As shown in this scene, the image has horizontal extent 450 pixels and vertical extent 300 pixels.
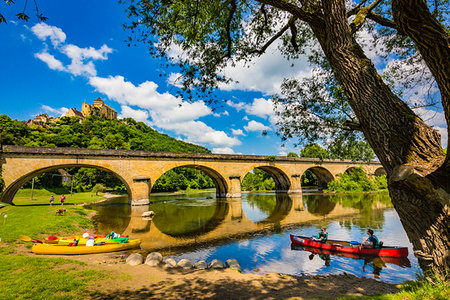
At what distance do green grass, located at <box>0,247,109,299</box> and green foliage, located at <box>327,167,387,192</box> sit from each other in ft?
134

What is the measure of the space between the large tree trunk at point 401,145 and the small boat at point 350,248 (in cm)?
702

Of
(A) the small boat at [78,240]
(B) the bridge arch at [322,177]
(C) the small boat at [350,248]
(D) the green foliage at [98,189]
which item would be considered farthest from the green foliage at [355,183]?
(D) the green foliage at [98,189]

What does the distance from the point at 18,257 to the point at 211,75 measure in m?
8.63

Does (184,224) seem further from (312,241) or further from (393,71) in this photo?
(393,71)

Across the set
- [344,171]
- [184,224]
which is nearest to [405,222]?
[184,224]

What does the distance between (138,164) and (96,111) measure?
79.1m

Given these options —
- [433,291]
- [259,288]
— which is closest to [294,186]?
[259,288]

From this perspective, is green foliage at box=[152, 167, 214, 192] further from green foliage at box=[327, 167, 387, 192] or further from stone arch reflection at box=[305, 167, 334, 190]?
green foliage at box=[327, 167, 387, 192]

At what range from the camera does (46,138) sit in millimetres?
44719

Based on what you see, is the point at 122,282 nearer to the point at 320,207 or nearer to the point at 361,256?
the point at 361,256

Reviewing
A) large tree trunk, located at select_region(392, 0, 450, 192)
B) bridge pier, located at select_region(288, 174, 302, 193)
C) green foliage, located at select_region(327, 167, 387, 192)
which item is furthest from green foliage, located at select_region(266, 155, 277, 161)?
large tree trunk, located at select_region(392, 0, 450, 192)

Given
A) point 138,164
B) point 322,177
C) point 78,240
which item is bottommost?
point 78,240

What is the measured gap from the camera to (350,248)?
899 cm

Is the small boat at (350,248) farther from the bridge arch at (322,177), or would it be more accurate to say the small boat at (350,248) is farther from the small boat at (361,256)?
the bridge arch at (322,177)
